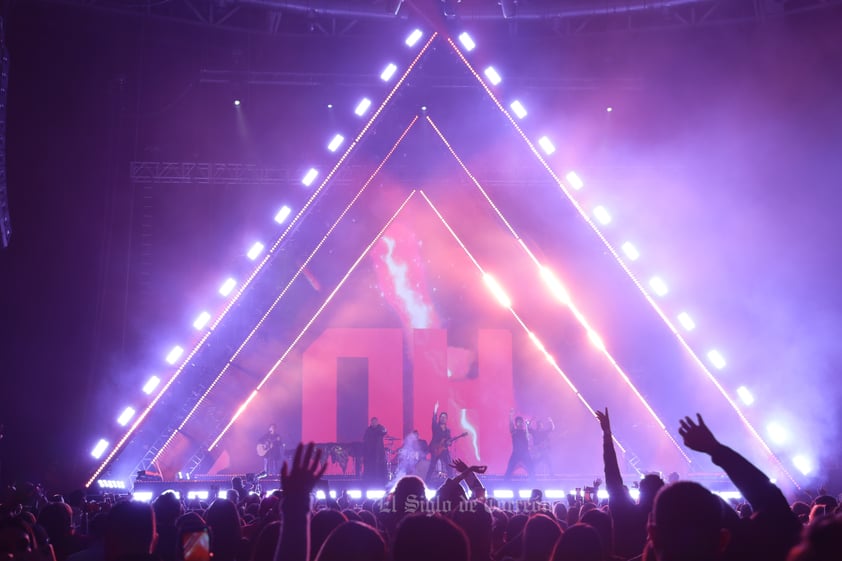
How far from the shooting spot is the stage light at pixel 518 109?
11.7 metres

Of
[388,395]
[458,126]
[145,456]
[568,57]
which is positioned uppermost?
[568,57]

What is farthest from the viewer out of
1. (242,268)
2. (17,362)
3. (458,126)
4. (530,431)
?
(530,431)

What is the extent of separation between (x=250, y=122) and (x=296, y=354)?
6298mm

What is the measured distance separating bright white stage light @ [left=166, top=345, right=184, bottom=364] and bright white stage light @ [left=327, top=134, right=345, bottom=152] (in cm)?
382

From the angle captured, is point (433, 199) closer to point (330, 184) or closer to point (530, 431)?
point (330, 184)

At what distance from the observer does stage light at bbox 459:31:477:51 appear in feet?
38.8

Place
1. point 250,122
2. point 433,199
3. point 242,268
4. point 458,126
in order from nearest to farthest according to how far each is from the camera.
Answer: point 242,268
point 458,126
point 433,199
point 250,122

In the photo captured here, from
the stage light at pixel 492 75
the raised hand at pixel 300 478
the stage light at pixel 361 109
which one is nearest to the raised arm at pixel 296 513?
the raised hand at pixel 300 478

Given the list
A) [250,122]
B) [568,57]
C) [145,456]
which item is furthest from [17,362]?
[568,57]

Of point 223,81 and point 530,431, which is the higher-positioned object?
point 223,81

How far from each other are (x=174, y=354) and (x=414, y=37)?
20.1 ft

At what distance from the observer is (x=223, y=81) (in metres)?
19.8

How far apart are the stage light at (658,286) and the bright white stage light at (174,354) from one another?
721 centimetres

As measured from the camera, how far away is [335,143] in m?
11.7
